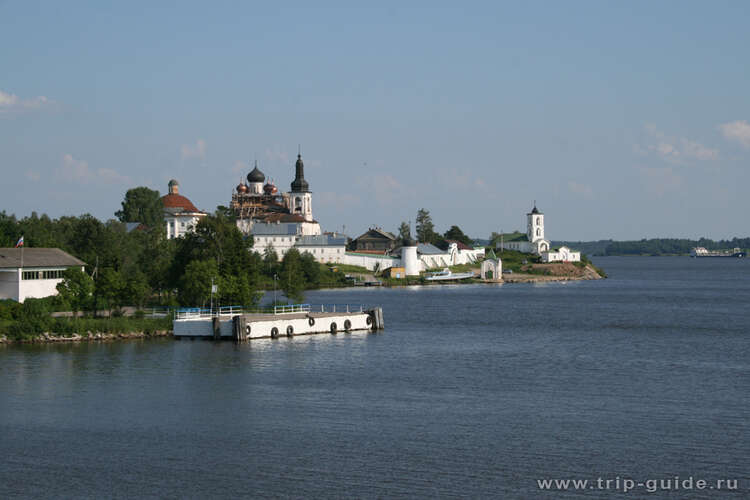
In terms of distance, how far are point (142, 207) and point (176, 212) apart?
206 inches

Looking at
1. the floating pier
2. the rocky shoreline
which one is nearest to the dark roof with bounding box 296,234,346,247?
the floating pier

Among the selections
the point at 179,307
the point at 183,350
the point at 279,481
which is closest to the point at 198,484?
the point at 279,481

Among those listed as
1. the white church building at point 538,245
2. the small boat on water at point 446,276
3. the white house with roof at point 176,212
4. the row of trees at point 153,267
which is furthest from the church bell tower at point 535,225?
the row of trees at point 153,267

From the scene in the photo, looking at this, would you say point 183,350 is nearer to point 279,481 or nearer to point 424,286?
point 279,481

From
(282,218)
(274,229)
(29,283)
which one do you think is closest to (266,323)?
(29,283)

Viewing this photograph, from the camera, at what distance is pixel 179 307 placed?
58.4 metres

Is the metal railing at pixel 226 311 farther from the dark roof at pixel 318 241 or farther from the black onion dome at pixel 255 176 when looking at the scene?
the black onion dome at pixel 255 176

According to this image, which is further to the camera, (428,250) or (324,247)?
(428,250)

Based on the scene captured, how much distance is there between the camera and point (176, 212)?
132125 millimetres

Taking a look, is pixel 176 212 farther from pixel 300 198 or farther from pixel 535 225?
pixel 535 225

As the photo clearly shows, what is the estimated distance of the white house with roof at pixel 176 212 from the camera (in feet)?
421

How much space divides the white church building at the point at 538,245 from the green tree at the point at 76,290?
10898 centimetres

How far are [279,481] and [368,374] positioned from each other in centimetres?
1666

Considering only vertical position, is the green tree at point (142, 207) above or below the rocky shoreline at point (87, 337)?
above
